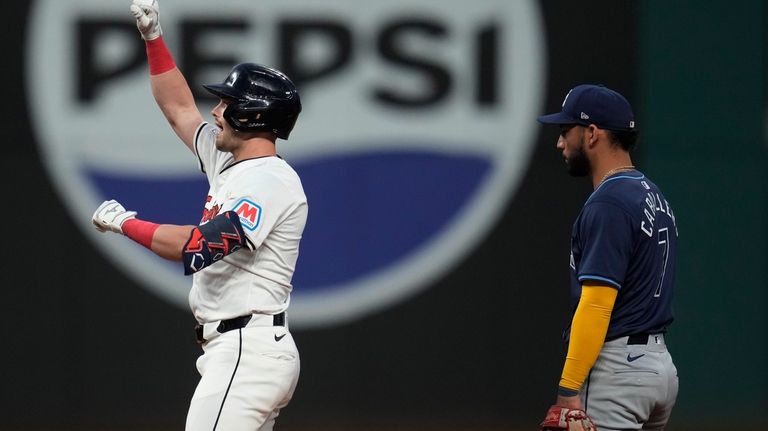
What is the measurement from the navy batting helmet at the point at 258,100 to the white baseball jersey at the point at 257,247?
121 millimetres

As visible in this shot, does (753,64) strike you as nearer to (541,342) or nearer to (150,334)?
(541,342)

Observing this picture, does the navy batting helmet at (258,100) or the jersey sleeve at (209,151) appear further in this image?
the jersey sleeve at (209,151)

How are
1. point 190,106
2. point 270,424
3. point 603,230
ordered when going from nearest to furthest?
point 603,230
point 270,424
point 190,106

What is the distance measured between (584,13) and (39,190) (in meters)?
3.51

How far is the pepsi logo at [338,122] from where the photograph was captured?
21.0ft

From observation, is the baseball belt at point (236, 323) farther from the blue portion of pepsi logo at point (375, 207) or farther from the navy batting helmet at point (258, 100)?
the blue portion of pepsi logo at point (375, 207)

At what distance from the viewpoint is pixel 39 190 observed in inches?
253

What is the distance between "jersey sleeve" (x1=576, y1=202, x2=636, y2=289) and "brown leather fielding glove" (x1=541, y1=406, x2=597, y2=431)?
41cm

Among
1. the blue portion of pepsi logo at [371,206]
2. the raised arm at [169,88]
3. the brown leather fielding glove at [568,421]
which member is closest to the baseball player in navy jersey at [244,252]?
the raised arm at [169,88]

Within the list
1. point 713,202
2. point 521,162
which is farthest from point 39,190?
point 713,202

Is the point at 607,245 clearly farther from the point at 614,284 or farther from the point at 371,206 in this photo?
the point at 371,206

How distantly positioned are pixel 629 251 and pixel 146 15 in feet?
6.34

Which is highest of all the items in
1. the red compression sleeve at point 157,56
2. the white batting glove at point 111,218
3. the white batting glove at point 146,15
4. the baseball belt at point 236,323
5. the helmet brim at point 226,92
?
the white batting glove at point 146,15

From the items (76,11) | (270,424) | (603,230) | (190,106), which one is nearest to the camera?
(603,230)
